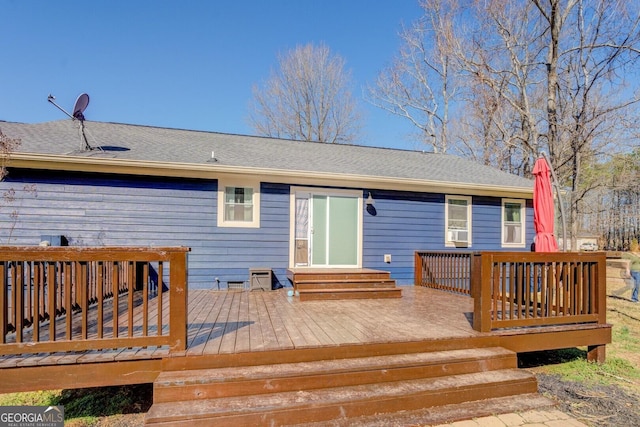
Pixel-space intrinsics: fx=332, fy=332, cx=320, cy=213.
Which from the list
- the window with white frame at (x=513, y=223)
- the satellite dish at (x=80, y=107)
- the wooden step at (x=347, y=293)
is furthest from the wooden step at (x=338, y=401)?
the satellite dish at (x=80, y=107)

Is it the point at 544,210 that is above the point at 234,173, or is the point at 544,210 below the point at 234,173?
below

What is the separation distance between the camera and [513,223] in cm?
839

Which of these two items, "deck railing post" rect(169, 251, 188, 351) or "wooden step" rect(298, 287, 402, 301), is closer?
"deck railing post" rect(169, 251, 188, 351)

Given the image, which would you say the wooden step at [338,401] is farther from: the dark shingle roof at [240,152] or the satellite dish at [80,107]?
the satellite dish at [80,107]

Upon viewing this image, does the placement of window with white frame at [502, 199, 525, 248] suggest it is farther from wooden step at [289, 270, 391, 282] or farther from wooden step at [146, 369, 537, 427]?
wooden step at [146, 369, 537, 427]

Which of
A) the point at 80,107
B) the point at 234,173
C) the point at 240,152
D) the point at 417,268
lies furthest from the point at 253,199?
the point at 417,268

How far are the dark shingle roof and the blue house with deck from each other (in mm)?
43

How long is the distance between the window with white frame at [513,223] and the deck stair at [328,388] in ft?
19.5

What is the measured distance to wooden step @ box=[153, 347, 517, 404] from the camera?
2.62 m

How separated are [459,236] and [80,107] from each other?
861 centimetres

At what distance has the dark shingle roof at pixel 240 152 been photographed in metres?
6.41

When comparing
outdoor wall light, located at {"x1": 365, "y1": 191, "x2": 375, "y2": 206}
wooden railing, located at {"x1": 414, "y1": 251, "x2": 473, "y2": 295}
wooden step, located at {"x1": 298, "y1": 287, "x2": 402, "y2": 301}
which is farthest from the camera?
outdoor wall light, located at {"x1": 365, "y1": 191, "x2": 375, "y2": 206}

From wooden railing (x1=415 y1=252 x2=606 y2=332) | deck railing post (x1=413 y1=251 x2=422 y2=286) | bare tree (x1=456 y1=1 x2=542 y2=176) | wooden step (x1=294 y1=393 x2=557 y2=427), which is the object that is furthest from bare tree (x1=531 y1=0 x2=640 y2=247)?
wooden step (x1=294 y1=393 x2=557 y2=427)

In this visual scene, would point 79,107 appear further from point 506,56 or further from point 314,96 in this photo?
point 506,56
